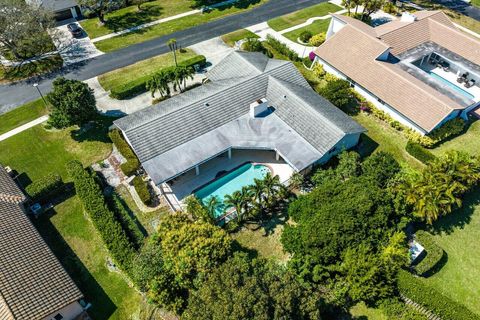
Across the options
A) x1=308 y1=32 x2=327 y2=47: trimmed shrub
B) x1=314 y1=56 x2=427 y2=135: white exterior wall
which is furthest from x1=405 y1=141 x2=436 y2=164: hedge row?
x1=308 y1=32 x2=327 y2=47: trimmed shrub

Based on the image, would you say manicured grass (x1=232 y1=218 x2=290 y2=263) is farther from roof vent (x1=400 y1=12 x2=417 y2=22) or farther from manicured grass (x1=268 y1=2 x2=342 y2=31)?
manicured grass (x1=268 y1=2 x2=342 y2=31)

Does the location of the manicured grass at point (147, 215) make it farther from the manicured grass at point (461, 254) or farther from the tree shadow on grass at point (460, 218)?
the tree shadow on grass at point (460, 218)

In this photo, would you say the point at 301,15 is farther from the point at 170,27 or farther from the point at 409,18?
the point at 170,27

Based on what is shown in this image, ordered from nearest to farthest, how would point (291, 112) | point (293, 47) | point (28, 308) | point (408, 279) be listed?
point (28, 308) < point (408, 279) < point (291, 112) < point (293, 47)

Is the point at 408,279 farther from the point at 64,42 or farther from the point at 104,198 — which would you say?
the point at 64,42

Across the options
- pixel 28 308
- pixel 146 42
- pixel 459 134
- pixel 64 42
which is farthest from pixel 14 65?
Answer: pixel 459 134

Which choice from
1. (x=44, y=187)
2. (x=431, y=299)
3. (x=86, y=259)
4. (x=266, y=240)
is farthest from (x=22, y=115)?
(x=431, y=299)
